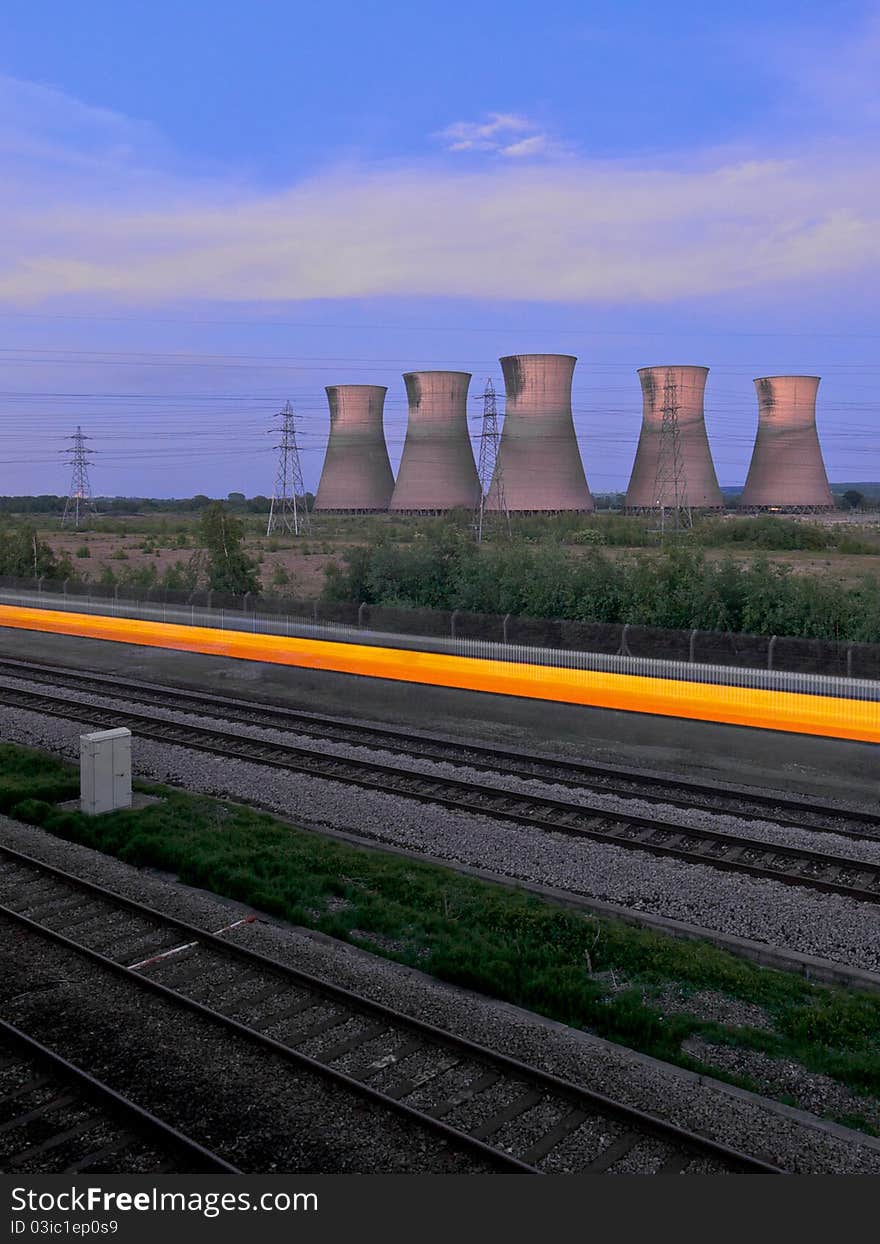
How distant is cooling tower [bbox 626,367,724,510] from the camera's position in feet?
162

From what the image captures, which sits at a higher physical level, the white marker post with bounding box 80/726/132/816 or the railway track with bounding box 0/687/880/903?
the white marker post with bounding box 80/726/132/816

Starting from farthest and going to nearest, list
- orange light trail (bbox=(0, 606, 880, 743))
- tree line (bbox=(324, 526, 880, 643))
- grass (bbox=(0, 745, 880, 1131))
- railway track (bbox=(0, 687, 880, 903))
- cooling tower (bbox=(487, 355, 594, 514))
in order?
cooling tower (bbox=(487, 355, 594, 514)) → tree line (bbox=(324, 526, 880, 643)) → orange light trail (bbox=(0, 606, 880, 743)) → railway track (bbox=(0, 687, 880, 903)) → grass (bbox=(0, 745, 880, 1131))

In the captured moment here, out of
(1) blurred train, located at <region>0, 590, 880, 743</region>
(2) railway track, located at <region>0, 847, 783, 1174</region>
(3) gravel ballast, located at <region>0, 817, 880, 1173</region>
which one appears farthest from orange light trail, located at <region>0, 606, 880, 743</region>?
(2) railway track, located at <region>0, 847, 783, 1174</region>

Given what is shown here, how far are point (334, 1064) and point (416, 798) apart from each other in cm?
551

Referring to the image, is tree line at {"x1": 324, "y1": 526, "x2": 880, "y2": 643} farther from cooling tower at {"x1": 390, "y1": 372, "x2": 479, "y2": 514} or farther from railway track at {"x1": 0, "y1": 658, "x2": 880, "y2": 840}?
cooling tower at {"x1": 390, "y1": 372, "x2": 479, "y2": 514}

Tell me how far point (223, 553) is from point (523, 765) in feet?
50.3

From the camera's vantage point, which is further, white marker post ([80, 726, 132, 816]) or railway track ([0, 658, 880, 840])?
railway track ([0, 658, 880, 840])

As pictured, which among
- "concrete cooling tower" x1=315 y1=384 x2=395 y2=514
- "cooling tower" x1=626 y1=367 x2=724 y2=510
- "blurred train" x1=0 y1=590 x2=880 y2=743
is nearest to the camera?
"blurred train" x1=0 y1=590 x2=880 y2=743

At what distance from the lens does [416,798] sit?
37.1 ft

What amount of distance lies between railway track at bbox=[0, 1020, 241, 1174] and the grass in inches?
92.8

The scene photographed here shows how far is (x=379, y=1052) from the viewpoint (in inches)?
235

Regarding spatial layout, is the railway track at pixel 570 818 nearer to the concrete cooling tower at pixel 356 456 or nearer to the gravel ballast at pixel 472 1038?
the gravel ballast at pixel 472 1038

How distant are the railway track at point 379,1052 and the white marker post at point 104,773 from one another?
2.18 meters

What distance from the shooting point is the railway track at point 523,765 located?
35.4ft
